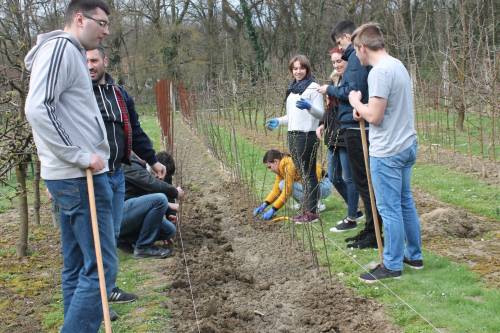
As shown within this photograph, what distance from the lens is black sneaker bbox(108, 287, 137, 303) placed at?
12.5 feet

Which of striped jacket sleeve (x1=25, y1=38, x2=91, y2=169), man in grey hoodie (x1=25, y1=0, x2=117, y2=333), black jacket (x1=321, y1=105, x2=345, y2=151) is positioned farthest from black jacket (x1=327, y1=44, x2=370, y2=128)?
striped jacket sleeve (x1=25, y1=38, x2=91, y2=169)

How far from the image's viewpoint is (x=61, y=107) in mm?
2535

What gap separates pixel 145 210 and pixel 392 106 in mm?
2223

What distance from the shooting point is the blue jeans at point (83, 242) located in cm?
258

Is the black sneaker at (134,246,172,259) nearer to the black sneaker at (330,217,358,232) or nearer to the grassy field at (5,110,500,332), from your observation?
the grassy field at (5,110,500,332)

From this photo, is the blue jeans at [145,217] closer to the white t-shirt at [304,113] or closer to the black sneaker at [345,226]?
the white t-shirt at [304,113]

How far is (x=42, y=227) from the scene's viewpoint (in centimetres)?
640

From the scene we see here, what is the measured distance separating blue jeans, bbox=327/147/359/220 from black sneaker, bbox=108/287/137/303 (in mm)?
2121

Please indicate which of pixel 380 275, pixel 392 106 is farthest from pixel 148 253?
pixel 392 106

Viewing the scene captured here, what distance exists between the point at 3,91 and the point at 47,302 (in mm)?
2378

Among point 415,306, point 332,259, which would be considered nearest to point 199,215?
point 332,259

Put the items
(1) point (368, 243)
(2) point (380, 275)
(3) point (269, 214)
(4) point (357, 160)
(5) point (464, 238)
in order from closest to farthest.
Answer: (2) point (380, 275), (4) point (357, 160), (1) point (368, 243), (5) point (464, 238), (3) point (269, 214)

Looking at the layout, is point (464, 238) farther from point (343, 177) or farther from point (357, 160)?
point (357, 160)

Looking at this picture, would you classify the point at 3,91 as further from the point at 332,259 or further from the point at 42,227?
the point at 332,259
